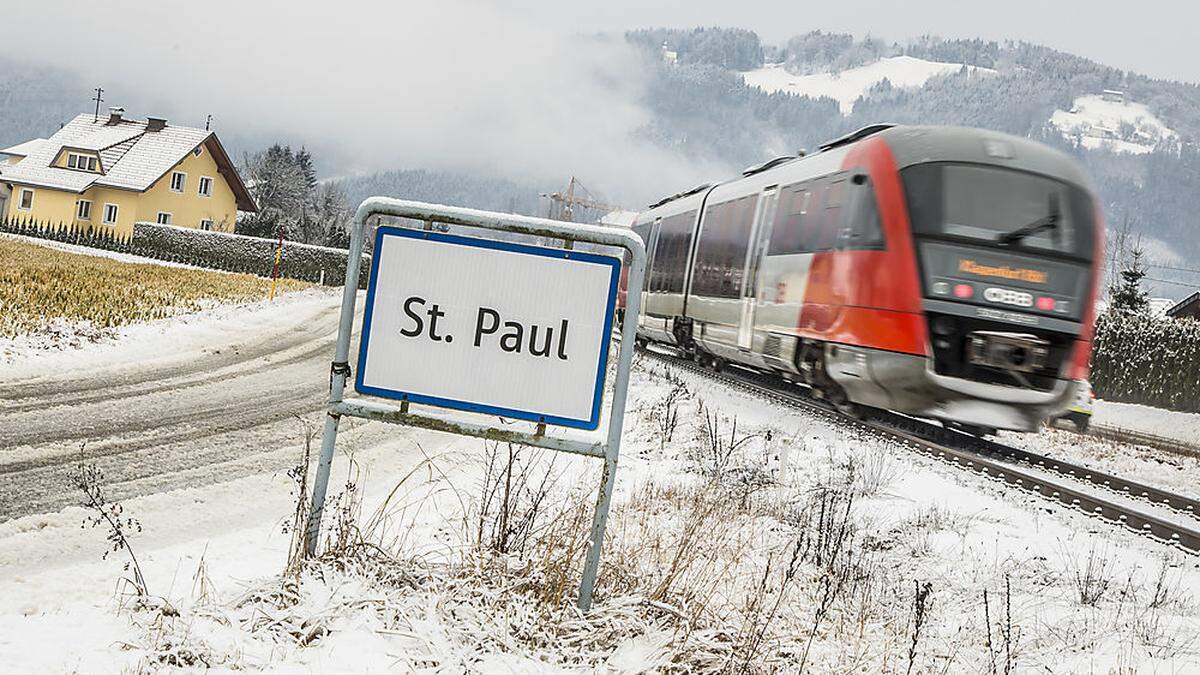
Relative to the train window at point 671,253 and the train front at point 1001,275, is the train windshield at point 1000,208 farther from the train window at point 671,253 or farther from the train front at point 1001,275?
the train window at point 671,253

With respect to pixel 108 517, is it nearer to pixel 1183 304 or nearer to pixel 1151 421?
pixel 1151 421

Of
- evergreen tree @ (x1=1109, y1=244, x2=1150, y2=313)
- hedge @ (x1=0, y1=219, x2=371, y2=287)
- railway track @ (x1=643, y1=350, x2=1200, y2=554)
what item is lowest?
railway track @ (x1=643, y1=350, x2=1200, y2=554)

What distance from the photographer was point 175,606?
347 centimetres

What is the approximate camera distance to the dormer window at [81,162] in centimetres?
5903

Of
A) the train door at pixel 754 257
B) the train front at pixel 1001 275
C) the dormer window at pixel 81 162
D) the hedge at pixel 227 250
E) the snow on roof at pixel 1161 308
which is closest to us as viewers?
the train front at pixel 1001 275

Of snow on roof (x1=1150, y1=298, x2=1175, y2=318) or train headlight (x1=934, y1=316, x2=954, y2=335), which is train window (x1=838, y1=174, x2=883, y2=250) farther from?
snow on roof (x1=1150, y1=298, x2=1175, y2=318)

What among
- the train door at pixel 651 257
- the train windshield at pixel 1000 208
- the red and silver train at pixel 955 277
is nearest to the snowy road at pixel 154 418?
the red and silver train at pixel 955 277

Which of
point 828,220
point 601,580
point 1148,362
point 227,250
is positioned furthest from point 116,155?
point 601,580

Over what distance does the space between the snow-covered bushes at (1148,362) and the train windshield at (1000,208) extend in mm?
19258

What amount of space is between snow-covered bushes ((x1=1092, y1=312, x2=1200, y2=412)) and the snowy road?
24.1 metres

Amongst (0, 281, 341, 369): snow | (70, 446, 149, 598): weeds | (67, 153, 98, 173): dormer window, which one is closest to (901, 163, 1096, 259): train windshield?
(70, 446, 149, 598): weeds

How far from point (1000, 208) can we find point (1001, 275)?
0.83 meters

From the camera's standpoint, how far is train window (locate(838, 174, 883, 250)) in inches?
420

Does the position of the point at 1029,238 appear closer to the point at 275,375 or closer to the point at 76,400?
the point at 275,375
